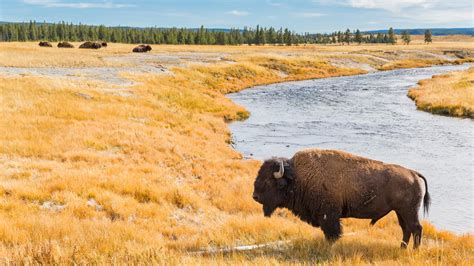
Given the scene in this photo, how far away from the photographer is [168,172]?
14.4m

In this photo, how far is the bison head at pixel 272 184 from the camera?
8.34 meters

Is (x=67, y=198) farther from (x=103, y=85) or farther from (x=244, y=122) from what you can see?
(x=103, y=85)

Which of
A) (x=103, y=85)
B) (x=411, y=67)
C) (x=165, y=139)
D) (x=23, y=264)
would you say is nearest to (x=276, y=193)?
(x=23, y=264)

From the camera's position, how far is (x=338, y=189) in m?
8.00

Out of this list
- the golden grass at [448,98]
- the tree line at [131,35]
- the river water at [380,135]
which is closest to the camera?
the river water at [380,135]

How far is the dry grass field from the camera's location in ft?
23.1

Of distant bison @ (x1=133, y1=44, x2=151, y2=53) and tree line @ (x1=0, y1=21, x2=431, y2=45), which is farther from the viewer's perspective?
tree line @ (x1=0, y1=21, x2=431, y2=45)

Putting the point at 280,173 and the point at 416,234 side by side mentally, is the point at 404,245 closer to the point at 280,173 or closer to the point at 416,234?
the point at 416,234

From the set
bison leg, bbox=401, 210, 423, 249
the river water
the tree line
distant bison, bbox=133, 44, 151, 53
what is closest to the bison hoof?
bison leg, bbox=401, 210, 423, 249

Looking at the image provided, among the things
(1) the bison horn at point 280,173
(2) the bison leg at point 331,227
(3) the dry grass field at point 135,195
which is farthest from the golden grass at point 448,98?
(1) the bison horn at point 280,173

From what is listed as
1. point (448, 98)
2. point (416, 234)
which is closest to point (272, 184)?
point (416, 234)

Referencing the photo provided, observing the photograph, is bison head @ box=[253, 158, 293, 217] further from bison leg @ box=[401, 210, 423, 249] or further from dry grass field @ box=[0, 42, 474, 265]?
bison leg @ box=[401, 210, 423, 249]

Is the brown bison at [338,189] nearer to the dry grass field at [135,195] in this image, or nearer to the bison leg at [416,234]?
the bison leg at [416,234]

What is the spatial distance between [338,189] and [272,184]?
1.22 meters
